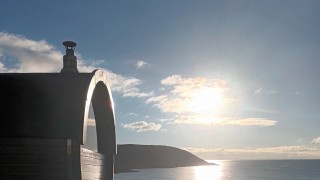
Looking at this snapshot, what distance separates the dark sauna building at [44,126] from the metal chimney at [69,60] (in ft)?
13.1

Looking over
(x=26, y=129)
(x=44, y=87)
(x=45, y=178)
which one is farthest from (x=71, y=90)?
(x=45, y=178)

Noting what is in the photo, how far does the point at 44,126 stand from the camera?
A: 17.5 meters

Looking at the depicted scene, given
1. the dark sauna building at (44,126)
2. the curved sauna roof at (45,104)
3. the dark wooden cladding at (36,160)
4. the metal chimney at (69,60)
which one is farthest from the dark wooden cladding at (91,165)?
the metal chimney at (69,60)

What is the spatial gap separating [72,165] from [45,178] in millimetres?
1224

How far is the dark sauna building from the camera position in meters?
17.2

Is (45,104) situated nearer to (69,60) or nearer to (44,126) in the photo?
(44,126)

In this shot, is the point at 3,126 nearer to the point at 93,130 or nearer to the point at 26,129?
the point at 26,129

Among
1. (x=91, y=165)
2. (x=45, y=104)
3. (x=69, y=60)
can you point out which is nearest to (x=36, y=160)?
(x=45, y=104)

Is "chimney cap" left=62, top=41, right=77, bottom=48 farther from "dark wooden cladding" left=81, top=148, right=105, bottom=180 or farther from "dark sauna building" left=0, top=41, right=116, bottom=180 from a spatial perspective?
"dark wooden cladding" left=81, top=148, right=105, bottom=180

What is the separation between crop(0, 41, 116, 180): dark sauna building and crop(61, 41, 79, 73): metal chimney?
4003 millimetres

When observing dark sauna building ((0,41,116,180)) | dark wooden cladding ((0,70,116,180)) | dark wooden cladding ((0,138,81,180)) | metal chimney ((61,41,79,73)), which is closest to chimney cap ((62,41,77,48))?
metal chimney ((61,41,79,73))

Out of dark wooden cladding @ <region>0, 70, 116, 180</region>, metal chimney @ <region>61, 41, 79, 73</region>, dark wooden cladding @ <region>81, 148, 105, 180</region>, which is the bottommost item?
dark wooden cladding @ <region>81, 148, 105, 180</region>

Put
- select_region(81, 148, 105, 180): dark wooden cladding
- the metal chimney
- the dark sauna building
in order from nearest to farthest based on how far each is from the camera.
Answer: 1. the dark sauna building
2. select_region(81, 148, 105, 180): dark wooden cladding
3. the metal chimney

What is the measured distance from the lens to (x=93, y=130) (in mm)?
23656
